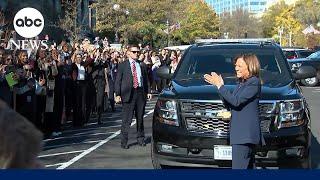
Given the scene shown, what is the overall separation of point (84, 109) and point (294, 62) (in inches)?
663

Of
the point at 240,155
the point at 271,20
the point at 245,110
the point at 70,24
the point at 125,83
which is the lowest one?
the point at 240,155

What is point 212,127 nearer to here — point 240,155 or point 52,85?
point 240,155

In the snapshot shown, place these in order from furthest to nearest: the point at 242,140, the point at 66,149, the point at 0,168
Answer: the point at 66,149 < the point at 242,140 < the point at 0,168

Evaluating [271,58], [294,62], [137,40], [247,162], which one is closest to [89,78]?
[271,58]

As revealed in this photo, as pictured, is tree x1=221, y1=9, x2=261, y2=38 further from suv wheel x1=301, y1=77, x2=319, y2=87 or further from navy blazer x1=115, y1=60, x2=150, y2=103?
navy blazer x1=115, y1=60, x2=150, y2=103

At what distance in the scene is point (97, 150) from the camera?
34.2 ft

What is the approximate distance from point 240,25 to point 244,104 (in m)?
115

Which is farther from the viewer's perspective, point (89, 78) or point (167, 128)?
point (89, 78)

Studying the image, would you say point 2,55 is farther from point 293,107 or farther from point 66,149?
point 293,107

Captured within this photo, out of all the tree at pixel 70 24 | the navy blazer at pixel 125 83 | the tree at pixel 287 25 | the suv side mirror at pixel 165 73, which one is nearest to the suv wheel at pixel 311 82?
the tree at pixel 70 24

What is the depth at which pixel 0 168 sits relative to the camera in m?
2.42

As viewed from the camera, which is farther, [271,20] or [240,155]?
[271,20]

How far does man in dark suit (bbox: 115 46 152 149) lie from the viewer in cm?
1044

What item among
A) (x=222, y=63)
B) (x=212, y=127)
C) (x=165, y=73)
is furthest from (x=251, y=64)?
(x=165, y=73)
